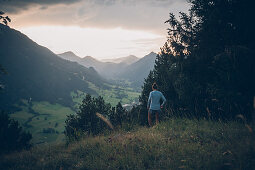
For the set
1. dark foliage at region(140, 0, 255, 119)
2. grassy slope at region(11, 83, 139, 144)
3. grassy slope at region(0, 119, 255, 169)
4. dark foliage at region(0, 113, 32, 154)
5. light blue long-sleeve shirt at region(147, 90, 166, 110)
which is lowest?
grassy slope at region(11, 83, 139, 144)

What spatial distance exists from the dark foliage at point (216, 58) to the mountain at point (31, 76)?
5299 inches

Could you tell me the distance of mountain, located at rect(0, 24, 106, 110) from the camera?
135500 millimetres

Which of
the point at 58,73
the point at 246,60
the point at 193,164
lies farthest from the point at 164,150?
the point at 58,73

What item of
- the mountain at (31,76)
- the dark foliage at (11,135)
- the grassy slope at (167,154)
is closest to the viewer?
the grassy slope at (167,154)

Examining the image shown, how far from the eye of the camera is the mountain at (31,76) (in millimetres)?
135500

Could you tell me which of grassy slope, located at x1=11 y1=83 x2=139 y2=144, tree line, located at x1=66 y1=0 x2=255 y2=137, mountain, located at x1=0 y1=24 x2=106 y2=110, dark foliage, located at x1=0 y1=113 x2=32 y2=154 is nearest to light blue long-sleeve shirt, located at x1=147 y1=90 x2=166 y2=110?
tree line, located at x1=66 y1=0 x2=255 y2=137

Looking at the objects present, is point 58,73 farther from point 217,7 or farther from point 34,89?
point 217,7

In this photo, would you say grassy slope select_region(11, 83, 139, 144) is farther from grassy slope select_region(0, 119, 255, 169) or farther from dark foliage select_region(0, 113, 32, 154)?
grassy slope select_region(0, 119, 255, 169)

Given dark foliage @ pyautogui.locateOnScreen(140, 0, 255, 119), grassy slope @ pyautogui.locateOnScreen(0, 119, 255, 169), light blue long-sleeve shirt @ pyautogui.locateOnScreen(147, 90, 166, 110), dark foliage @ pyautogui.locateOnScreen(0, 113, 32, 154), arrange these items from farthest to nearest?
dark foliage @ pyautogui.locateOnScreen(0, 113, 32, 154) < light blue long-sleeve shirt @ pyautogui.locateOnScreen(147, 90, 166, 110) < dark foliage @ pyautogui.locateOnScreen(140, 0, 255, 119) < grassy slope @ pyautogui.locateOnScreen(0, 119, 255, 169)

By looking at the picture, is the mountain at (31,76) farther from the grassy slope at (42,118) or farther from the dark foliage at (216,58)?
the dark foliage at (216,58)

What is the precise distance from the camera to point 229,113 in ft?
20.8

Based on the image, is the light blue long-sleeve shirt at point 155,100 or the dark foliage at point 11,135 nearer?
the light blue long-sleeve shirt at point 155,100

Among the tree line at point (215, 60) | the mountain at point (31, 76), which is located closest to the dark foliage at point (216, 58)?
the tree line at point (215, 60)

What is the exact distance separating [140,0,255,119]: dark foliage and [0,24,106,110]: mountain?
135 metres
